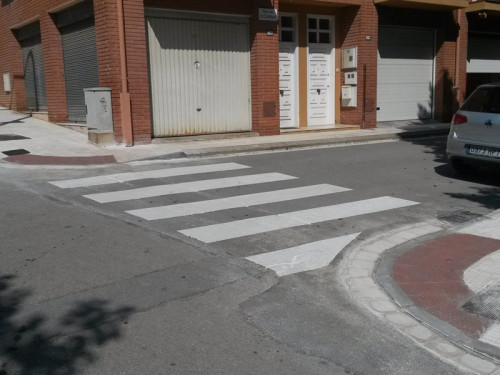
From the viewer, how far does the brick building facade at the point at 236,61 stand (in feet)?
43.5

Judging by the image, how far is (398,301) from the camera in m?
4.74

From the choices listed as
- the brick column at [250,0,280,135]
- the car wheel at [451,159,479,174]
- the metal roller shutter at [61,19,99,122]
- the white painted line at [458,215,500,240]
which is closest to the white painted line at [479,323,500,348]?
the white painted line at [458,215,500,240]

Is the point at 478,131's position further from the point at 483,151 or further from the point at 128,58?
the point at 128,58

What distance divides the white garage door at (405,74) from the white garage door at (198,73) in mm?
5560

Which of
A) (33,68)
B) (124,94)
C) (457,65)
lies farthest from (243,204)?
(457,65)

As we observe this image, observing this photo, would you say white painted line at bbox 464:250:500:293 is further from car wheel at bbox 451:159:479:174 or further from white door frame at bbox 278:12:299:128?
white door frame at bbox 278:12:299:128

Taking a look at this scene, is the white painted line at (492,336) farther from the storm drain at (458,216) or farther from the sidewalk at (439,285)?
the storm drain at (458,216)

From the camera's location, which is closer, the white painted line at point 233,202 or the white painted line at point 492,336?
the white painted line at point 492,336

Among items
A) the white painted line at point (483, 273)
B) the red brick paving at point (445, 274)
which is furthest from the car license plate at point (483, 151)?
the white painted line at point (483, 273)

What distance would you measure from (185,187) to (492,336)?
18.9 ft

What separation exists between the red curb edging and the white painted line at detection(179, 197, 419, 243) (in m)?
5.10

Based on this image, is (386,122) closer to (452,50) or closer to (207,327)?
(452,50)

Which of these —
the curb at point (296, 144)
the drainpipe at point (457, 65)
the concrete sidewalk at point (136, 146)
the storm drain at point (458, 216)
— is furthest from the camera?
the drainpipe at point (457, 65)

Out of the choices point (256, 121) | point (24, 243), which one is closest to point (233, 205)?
point (24, 243)
